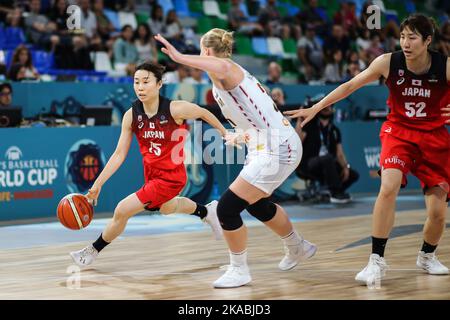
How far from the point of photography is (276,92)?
13617mm

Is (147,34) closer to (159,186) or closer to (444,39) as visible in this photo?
(444,39)

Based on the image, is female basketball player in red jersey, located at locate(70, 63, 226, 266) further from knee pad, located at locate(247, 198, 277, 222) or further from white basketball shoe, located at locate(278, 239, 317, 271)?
white basketball shoe, located at locate(278, 239, 317, 271)

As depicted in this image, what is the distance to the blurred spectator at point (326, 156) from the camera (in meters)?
13.4

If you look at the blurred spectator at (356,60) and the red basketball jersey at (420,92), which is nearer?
the red basketball jersey at (420,92)

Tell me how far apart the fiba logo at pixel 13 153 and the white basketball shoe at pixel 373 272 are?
588 cm

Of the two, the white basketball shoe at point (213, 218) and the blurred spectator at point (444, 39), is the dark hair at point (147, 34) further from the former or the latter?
the white basketball shoe at point (213, 218)

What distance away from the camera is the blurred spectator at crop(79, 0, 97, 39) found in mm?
15844

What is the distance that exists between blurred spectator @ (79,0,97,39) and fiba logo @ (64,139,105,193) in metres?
4.39

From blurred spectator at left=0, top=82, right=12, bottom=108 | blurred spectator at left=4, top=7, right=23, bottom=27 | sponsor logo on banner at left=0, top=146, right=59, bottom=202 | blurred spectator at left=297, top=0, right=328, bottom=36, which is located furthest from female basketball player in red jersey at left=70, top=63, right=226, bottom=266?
blurred spectator at left=297, top=0, right=328, bottom=36

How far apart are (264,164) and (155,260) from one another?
2085 mm

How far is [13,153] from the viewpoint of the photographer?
11273mm

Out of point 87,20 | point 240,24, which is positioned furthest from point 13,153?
point 240,24

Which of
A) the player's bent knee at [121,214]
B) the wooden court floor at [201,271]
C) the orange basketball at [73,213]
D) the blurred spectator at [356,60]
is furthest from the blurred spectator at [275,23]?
the player's bent knee at [121,214]

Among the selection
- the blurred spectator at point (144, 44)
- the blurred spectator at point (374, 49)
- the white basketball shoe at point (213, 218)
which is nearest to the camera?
the white basketball shoe at point (213, 218)
